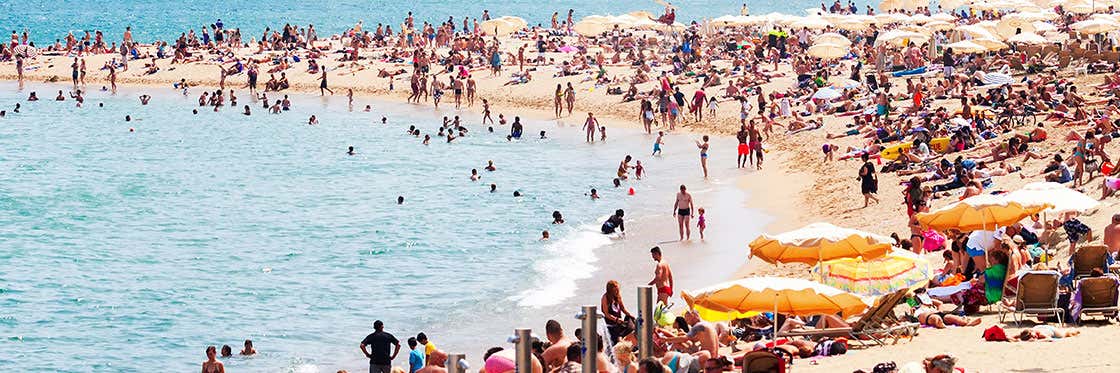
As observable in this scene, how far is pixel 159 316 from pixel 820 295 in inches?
437

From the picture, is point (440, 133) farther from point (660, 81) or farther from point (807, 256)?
point (807, 256)

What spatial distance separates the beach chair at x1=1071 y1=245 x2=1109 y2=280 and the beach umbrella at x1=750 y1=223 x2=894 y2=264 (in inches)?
78.3

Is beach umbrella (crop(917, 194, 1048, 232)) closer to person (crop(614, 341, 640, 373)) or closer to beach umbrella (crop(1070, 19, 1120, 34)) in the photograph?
person (crop(614, 341, 640, 373))

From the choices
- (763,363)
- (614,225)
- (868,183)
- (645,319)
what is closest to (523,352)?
(645,319)

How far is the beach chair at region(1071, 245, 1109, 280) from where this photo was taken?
14.8 meters

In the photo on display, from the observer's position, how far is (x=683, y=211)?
23750 millimetres

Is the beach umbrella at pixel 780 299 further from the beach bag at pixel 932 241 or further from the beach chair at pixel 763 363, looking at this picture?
the beach bag at pixel 932 241

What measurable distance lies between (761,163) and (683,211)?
797 centimetres

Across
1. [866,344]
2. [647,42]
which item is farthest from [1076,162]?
[647,42]

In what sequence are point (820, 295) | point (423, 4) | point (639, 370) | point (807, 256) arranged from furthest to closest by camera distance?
point (423, 4), point (807, 256), point (820, 295), point (639, 370)

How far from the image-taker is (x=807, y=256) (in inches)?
623

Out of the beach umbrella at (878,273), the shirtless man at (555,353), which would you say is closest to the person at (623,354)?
the shirtless man at (555,353)

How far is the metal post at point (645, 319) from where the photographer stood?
9.05 metres

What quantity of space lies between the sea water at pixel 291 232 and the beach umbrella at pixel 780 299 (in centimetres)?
549
